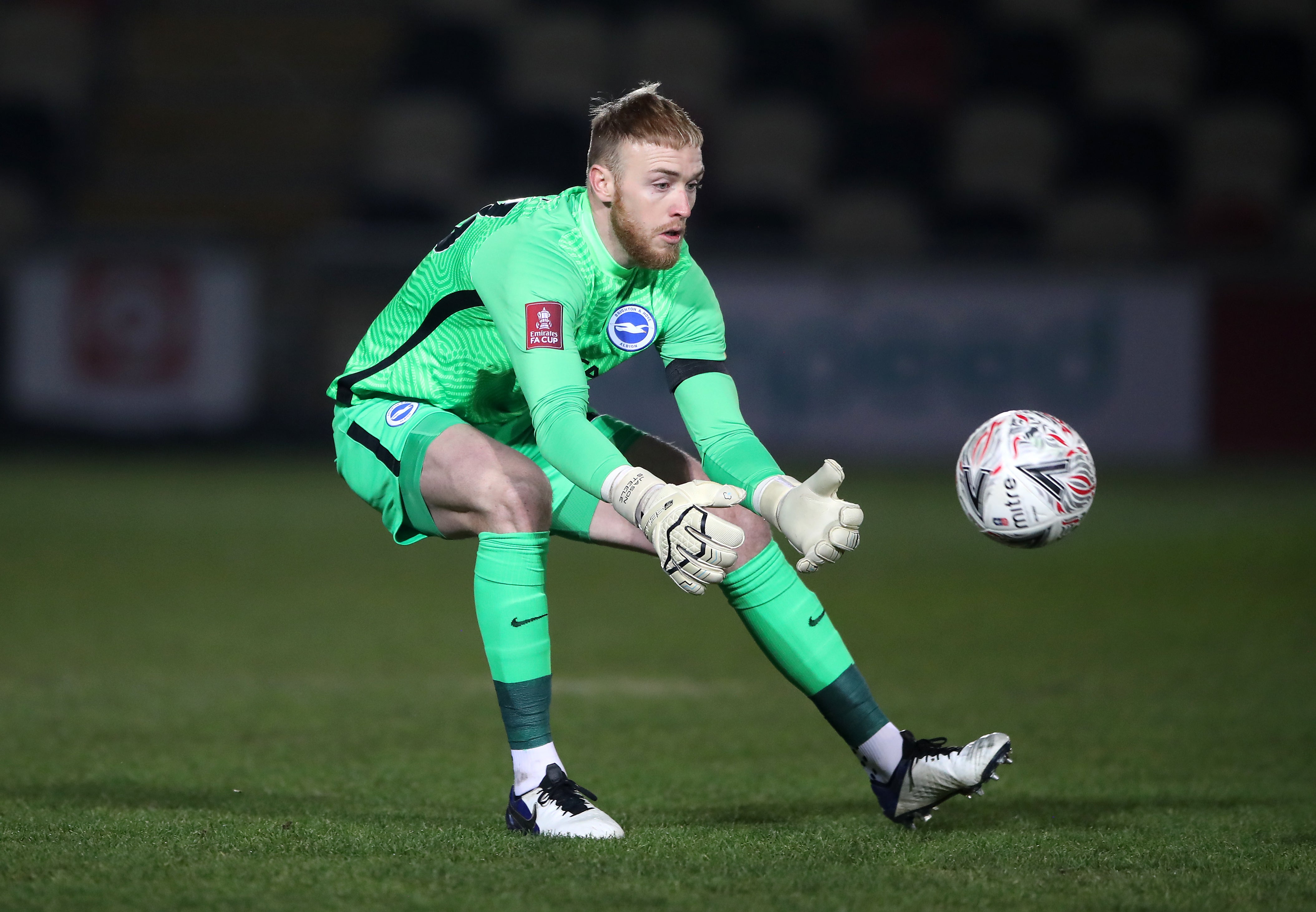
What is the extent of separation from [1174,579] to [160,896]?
281 inches

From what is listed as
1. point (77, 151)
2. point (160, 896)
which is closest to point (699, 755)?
point (160, 896)

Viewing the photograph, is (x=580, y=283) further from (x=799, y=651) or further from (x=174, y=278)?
→ (x=174, y=278)

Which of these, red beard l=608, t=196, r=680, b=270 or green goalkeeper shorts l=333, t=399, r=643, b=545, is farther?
green goalkeeper shorts l=333, t=399, r=643, b=545

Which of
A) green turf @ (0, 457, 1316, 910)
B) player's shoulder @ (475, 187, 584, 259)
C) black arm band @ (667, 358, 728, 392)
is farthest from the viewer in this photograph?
black arm band @ (667, 358, 728, 392)

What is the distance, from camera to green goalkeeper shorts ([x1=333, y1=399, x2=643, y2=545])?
3760 millimetres

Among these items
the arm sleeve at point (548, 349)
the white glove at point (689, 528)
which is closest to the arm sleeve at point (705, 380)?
the arm sleeve at point (548, 349)

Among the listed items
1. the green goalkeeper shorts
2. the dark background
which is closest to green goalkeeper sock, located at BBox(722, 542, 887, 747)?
the green goalkeeper shorts

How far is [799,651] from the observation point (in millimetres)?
3746

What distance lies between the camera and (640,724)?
528 centimetres

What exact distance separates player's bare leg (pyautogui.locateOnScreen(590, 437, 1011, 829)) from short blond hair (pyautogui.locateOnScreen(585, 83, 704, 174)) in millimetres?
903

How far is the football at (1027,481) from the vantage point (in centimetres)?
372

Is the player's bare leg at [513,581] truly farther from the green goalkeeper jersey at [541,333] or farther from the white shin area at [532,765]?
the green goalkeeper jersey at [541,333]

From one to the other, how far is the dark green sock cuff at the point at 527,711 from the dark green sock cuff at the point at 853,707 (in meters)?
0.64

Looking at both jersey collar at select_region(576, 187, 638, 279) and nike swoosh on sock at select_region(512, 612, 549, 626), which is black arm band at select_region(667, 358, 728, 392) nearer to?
jersey collar at select_region(576, 187, 638, 279)
